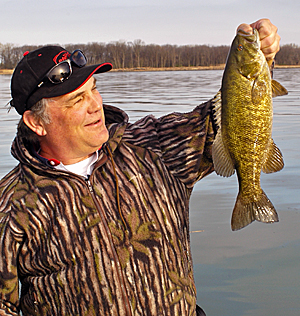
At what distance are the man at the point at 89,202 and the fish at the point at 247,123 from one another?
217mm

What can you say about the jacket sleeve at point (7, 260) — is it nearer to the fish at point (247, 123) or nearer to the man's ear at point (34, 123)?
the man's ear at point (34, 123)

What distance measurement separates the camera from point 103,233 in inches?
102

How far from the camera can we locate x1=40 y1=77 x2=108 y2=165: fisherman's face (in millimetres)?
2686

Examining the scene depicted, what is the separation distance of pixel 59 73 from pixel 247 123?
1168mm

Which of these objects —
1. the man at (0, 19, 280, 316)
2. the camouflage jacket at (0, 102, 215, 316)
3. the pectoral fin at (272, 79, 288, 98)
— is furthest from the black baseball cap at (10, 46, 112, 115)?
the pectoral fin at (272, 79, 288, 98)

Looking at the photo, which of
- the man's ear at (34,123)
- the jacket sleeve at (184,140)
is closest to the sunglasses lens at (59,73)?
the man's ear at (34,123)

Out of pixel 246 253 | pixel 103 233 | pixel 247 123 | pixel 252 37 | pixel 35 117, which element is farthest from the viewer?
pixel 246 253

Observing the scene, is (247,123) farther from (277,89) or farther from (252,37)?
(252,37)

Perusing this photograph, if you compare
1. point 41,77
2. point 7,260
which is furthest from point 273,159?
point 7,260

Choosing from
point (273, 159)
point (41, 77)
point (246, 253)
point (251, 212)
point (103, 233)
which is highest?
point (41, 77)

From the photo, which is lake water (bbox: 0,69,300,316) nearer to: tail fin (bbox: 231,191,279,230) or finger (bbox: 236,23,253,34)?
tail fin (bbox: 231,191,279,230)

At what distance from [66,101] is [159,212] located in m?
0.88

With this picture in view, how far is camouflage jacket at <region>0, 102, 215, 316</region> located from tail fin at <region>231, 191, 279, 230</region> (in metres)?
0.36

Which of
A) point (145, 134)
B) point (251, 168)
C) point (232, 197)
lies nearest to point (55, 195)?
point (145, 134)
